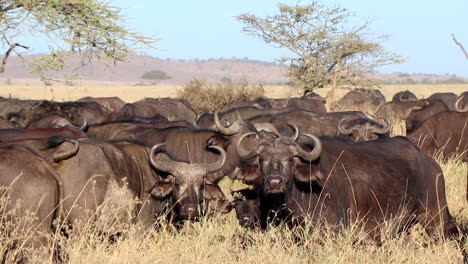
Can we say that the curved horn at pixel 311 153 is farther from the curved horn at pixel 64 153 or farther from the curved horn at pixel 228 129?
the curved horn at pixel 228 129

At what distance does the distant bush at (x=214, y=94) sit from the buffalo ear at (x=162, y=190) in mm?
17894

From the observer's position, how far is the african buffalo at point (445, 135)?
12.2 metres

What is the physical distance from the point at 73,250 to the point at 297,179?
1.92 meters

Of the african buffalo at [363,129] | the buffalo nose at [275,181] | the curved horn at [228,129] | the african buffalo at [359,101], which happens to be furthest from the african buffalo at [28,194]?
the african buffalo at [359,101]

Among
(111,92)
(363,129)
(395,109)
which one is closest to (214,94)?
(395,109)

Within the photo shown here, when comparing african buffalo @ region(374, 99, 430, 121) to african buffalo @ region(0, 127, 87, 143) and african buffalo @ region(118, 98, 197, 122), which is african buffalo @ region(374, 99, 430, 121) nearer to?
african buffalo @ region(118, 98, 197, 122)

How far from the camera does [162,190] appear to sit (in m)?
6.81

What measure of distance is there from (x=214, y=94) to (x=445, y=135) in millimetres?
14090

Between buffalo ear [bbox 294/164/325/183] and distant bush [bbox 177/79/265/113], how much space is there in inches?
738

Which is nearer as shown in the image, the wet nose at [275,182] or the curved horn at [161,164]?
the wet nose at [275,182]

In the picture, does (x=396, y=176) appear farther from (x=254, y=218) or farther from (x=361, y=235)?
(x=254, y=218)

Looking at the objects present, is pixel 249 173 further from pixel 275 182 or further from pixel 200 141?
pixel 200 141

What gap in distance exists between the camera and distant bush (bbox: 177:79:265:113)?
25.3 meters

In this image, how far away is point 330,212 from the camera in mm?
6066
